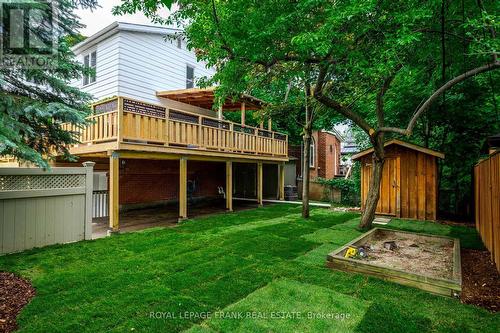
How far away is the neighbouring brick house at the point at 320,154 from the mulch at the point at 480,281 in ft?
44.0

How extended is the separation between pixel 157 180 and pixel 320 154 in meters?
12.3

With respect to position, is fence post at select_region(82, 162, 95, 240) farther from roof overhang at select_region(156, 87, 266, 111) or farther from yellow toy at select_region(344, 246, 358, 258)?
yellow toy at select_region(344, 246, 358, 258)

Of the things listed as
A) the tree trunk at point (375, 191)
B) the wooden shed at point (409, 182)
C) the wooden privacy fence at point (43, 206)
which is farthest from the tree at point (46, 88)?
the wooden shed at point (409, 182)

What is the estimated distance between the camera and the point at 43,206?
588 cm

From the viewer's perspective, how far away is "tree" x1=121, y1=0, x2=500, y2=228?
16.4 feet

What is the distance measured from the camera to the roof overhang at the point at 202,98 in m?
11.2

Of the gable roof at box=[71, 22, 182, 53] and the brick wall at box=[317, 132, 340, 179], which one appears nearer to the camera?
the gable roof at box=[71, 22, 182, 53]

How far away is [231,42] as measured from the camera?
6242 mm

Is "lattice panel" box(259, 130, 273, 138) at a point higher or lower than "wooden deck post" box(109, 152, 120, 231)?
higher

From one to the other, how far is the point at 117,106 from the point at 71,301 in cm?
506

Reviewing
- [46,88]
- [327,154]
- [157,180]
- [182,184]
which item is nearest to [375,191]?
[182,184]

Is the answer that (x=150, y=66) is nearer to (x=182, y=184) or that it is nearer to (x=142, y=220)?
(x=182, y=184)

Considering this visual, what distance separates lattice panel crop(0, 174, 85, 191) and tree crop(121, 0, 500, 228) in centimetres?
412

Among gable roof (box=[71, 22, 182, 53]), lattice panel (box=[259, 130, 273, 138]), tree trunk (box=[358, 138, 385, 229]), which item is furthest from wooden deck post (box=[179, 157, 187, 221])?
tree trunk (box=[358, 138, 385, 229])
